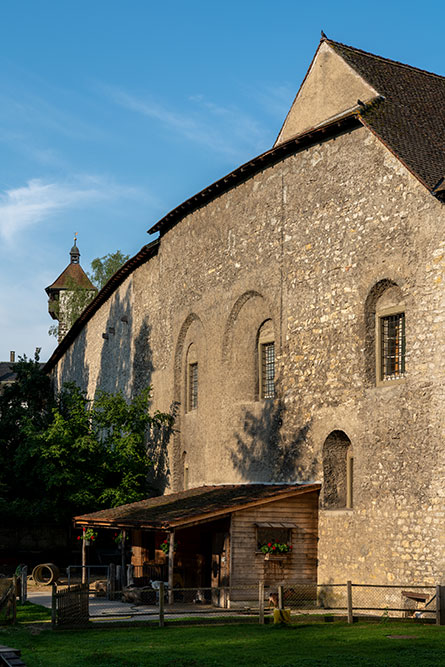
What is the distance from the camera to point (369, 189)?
70.2 feet

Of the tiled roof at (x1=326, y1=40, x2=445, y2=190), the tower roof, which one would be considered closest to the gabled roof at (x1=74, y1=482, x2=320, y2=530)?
the tiled roof at (x1=326, y1=40, x2=445, y2=190)

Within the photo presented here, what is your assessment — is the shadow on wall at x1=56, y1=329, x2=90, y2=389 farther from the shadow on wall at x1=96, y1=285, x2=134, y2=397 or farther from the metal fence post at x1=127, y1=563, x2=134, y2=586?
the metal fence post at x1=127, y1=563, x2=134, y2=586

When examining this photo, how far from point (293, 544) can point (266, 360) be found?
586 centimetres

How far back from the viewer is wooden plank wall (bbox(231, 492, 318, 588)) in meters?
21.8

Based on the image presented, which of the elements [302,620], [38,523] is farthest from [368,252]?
[38,523]

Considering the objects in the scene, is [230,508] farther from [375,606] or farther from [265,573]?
[375,606]

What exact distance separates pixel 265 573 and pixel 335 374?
514 cm

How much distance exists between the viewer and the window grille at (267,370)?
84.0ft

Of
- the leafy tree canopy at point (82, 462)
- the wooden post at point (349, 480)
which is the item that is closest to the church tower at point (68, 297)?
the leafy tree canopy at point (82, 462)

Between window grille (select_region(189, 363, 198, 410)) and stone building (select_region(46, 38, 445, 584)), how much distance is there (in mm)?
72

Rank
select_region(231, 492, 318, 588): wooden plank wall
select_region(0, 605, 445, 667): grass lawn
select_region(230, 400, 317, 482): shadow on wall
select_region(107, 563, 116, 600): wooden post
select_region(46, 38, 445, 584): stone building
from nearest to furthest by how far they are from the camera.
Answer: select_region(0, 605, 445, 667): grass lawn
select_region(46, 38, 445, 584): stone building
select_region(231, 492, 318, 588): wooden plank wall
select_region(230, 400, 317, 482): shadow on wall
select_region(107, 563, 116, 600): wooden post

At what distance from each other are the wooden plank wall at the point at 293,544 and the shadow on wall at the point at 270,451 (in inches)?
34.9

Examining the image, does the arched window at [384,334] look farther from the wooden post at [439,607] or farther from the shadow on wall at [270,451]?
the wooden post at [439,607]

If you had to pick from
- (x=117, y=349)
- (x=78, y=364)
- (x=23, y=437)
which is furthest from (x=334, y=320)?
(x=78, y=364)
